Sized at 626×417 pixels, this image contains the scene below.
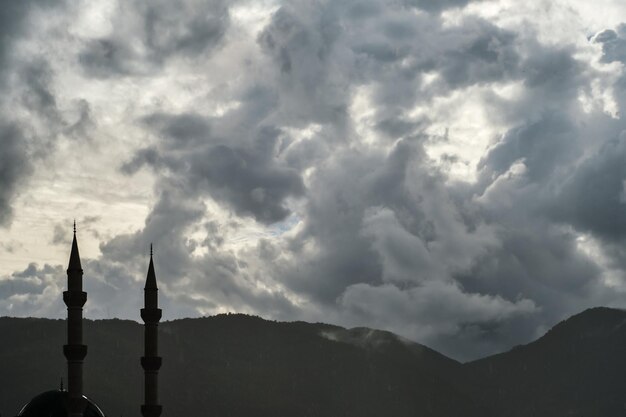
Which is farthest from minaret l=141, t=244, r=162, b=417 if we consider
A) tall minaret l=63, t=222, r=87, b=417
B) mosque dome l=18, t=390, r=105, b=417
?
tall minaret l=63, t=222, r=87, b=417

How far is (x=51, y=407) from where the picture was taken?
95.8 meters

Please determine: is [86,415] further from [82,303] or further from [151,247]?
[151,247]

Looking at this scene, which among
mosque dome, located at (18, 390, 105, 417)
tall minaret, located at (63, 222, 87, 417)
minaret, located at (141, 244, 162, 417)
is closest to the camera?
tall minaret, located at (63, 222, 87, 417)

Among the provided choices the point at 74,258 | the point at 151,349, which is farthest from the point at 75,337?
the point at 151,349

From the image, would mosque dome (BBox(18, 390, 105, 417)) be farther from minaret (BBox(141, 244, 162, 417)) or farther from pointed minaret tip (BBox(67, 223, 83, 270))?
pointed minaret tip (BBox(67, 223, 83, 270))

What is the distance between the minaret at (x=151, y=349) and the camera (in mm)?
102812

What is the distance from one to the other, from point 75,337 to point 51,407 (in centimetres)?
795

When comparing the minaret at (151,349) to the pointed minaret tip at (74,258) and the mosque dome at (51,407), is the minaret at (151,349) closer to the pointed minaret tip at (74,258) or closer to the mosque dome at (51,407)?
the mosque dome at (51,407)

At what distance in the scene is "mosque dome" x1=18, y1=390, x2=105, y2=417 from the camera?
9519 centimetres

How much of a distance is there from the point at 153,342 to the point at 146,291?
5208 mm

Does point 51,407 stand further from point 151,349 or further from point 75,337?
point 151,349

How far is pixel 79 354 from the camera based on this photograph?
9194cm

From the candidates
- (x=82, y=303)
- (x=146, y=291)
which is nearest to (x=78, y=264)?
(x=82, y=303)

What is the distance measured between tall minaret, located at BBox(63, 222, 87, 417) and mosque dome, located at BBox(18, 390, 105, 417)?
3790 millimetres
